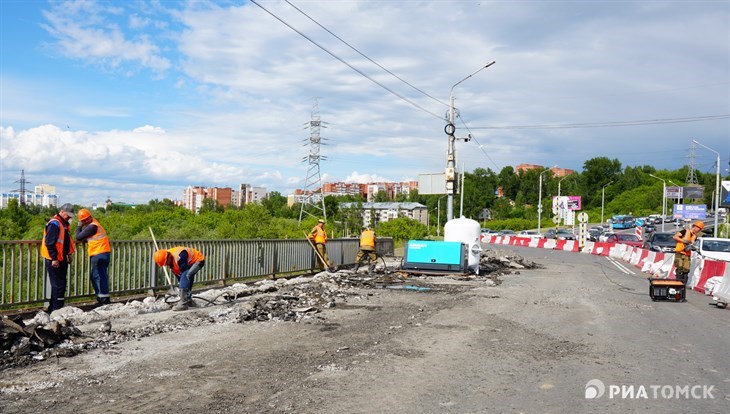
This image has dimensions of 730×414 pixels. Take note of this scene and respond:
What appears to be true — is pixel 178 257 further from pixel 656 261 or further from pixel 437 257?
pixel 656 261

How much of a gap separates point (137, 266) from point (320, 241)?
26.9ft

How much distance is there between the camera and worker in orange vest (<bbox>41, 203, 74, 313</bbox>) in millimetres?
9820

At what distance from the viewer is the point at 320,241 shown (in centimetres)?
1988

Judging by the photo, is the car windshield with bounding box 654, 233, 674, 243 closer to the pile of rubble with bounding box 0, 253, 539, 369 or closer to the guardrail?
the pile of rubble with bounding box 0, 253, 539, 369

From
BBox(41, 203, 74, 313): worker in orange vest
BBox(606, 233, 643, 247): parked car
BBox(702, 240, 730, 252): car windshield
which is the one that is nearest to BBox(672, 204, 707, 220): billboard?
BBox(606, 233, 643, 247): parked car

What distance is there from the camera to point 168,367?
7023 mm

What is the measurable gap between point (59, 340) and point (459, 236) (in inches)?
621

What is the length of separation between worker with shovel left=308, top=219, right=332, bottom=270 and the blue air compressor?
2.68 m

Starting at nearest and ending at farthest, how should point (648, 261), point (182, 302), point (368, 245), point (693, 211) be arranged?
point (182, 302) → point (368, 245) → point (648, 261) → point (693, 211)

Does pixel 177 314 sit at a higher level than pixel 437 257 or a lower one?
lower

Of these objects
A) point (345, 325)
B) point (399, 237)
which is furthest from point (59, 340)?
point (399, 237)

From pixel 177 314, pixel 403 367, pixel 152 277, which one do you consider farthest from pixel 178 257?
pixel 403 367

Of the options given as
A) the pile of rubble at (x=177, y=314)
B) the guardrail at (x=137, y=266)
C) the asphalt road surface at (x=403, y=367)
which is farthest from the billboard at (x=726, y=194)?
the asphalt road surface at (x=403, y=367)

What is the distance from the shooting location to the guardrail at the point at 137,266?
10.1m
